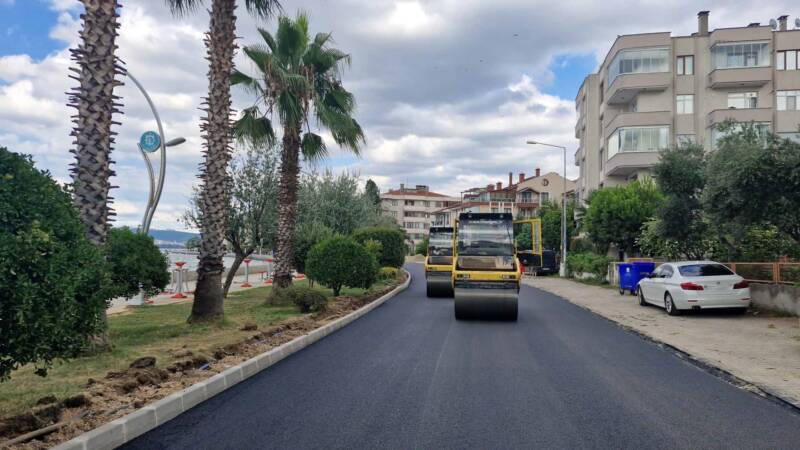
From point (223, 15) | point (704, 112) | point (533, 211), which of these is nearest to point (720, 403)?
point (223, 15)

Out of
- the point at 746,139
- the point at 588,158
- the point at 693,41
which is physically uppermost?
the point at 693,41

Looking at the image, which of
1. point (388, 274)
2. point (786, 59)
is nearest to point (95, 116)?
point (388, 274)

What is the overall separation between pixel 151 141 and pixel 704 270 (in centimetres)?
1770

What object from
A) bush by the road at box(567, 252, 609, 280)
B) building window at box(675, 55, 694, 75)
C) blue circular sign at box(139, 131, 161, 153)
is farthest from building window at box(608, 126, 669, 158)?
blue circular sign at box(139, 131, 161, 153)

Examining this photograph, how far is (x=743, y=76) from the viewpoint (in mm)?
41438

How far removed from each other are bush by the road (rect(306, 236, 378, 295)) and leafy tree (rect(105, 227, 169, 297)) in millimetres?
5071

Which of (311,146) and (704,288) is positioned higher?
(311,146)

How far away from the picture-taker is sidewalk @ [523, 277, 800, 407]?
844 cm

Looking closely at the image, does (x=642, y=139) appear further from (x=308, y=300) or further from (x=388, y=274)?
(x=308, y=300)

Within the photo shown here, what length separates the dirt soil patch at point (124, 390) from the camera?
17.1 feet

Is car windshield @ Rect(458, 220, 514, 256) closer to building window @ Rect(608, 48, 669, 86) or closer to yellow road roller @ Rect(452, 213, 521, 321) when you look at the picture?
yellow road roller @ Rect(452, 213, 521, 321)

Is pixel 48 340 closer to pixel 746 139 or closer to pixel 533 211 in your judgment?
pixel 746 139

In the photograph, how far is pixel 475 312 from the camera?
48.9ft

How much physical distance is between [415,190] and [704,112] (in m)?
101
